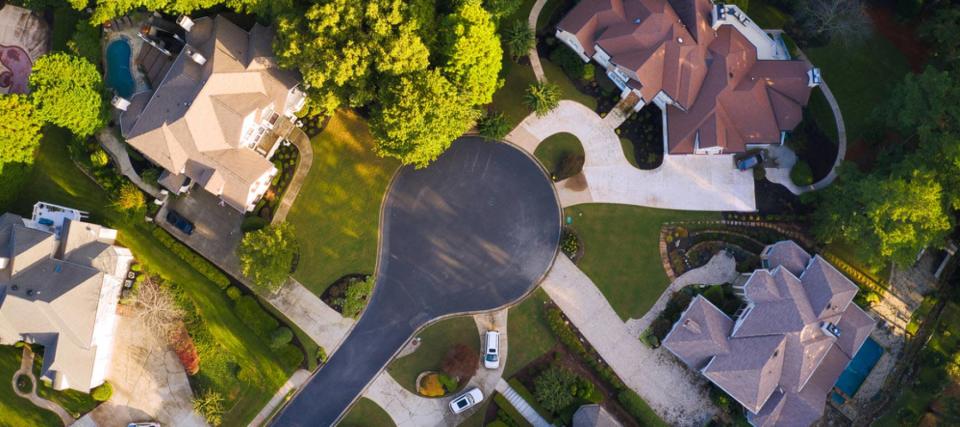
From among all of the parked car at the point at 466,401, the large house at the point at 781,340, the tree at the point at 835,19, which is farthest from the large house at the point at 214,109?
the tree at the point at 835,19

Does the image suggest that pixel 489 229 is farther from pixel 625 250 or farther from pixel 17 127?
pixel 17 127

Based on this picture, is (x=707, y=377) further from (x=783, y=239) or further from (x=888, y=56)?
(x=888, y=56)

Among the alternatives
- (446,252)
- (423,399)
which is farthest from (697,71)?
Result: (423,399)

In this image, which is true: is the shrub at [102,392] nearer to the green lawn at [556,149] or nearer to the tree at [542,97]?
the green lawn at [556,149]

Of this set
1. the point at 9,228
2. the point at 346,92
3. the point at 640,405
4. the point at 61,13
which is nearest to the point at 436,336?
the point at 640,405

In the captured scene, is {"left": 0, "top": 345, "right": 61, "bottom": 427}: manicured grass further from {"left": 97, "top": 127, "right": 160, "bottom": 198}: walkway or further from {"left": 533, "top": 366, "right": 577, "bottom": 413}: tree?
{"left": 533, "top": 366, "right": 577, "bottom": 413}: tree

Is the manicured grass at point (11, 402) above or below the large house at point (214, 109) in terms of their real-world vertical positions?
below
